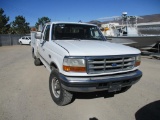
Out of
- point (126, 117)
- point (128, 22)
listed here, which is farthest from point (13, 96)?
point (128, 22)

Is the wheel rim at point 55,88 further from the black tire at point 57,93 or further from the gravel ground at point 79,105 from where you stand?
the gravel ground at point 79,105

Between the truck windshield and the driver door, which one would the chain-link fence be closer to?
the driver door

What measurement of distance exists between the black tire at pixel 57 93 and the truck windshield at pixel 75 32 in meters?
1.31

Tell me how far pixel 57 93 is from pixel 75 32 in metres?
1.97

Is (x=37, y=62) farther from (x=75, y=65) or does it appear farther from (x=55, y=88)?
(x=75, y=65)

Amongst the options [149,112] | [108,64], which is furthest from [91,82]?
[149,112]

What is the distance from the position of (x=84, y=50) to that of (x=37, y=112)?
1.64 metres

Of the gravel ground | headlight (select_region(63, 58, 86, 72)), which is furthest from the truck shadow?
headlight (select_region(63, 58, 86, 72))

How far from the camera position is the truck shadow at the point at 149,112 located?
11.4ft

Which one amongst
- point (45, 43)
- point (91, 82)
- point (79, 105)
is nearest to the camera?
point (91, 82)

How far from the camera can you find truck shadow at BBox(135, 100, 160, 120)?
3.47 metres

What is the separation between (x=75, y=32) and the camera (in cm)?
519

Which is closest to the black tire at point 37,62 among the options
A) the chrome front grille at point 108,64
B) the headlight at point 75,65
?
the headlight at point 75,65

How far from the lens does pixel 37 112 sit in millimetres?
3639
